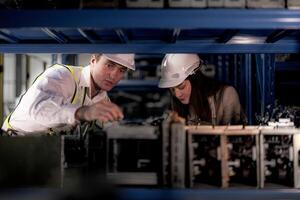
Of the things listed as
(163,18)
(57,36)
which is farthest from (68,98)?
(163,18)

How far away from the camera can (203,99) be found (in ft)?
11.4

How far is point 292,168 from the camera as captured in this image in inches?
76.3

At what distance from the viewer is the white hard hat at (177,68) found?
3.03 meters

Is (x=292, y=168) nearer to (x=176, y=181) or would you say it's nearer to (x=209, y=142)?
(x=209, y=142)

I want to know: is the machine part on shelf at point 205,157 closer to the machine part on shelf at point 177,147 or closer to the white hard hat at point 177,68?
the machine part on shelf at point 177,147

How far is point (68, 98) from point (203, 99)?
121 centimetres

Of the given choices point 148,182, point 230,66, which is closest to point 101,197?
point 148,182

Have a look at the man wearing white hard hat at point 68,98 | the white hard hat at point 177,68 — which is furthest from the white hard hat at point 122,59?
the white hard hat at point 177,68

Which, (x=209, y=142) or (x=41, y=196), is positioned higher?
→ (x=209, y=142)

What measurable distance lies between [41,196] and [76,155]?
26cm

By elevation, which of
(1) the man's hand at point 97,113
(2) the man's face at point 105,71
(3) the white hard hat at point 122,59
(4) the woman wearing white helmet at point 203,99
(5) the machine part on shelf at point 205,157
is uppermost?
(3) the white hard hat at point 122,59

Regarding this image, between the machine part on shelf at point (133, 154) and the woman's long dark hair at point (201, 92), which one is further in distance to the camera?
the woman's long dark hair at point (201, 92)

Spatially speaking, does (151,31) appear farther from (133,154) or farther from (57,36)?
(133,154)

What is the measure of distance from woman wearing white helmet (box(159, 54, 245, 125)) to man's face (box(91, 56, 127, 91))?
38 cm
